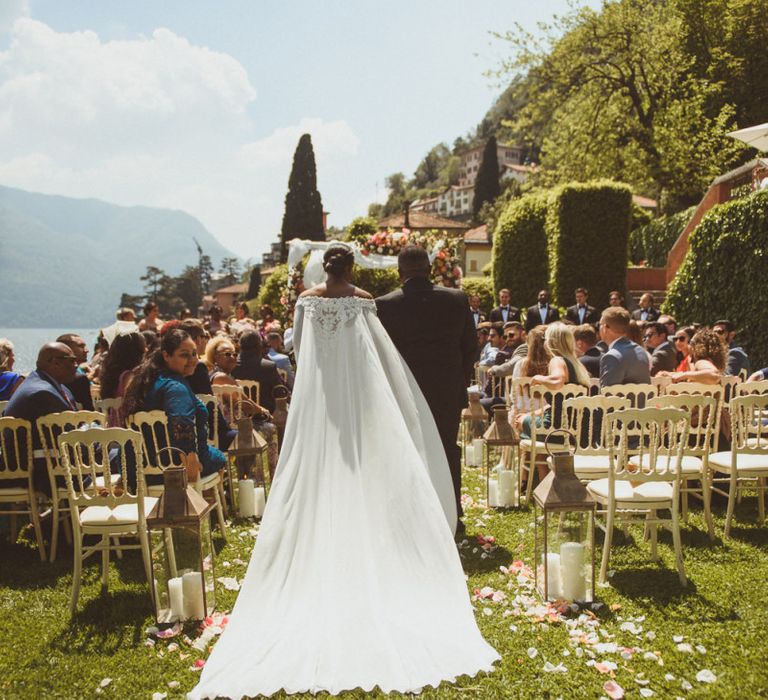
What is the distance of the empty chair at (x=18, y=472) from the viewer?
5293mm

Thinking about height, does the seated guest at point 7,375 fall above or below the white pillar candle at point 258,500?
above

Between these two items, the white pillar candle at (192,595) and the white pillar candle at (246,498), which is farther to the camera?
the white pillar candle at (246,498)

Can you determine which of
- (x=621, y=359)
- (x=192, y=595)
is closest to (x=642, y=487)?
(x=621, y=359)

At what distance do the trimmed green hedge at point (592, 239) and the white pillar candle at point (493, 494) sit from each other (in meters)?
11.0

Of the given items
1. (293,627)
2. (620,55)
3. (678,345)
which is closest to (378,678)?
(293,627)

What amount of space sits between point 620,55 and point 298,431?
24573mm

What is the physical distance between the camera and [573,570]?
422 centimetres

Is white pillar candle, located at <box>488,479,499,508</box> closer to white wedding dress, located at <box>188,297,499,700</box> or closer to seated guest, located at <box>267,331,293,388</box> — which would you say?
white wedding dress, located at <box>188,297,499,700</box>

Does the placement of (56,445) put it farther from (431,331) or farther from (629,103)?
(629,103)

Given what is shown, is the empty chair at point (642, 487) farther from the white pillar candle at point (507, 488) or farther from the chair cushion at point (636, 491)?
the white pillar candle at point (507, 488)

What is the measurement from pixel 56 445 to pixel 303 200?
4350 cm

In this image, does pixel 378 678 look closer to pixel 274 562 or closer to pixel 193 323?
pixel 274 562

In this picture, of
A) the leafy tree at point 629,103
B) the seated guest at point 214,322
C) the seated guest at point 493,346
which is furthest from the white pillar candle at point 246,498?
the leafy tree at point 629,103

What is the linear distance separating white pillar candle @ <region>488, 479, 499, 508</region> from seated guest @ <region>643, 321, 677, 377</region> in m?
2.59
